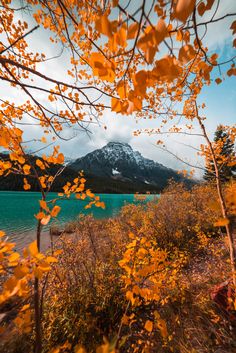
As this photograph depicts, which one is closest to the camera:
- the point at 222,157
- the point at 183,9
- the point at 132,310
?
the point at 183,9

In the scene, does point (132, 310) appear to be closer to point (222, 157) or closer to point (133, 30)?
point (222, 157)

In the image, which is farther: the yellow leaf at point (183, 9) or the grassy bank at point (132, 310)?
the grassy bank at point (132, 310)

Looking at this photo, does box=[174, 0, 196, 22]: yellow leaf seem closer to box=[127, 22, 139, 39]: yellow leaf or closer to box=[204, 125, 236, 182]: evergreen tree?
box=[127, 22, 139, 39]: yellow leaf

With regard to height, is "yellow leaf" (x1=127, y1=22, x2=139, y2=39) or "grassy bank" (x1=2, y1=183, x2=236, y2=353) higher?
"yellow leaf" (x1=127, y1=22, x2=139, y2=39)

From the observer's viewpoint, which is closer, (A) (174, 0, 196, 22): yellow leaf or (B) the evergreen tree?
(A) (174, 0, 196, 22): yellow leaf

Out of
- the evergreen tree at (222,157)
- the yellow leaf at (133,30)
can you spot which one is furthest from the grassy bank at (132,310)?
the yellow leaf at (133,30)

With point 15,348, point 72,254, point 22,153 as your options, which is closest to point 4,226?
point 72,254

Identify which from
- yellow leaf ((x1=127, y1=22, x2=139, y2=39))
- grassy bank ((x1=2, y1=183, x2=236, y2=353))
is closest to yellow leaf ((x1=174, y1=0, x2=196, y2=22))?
yellow leaf ((x1=127, y1=22, x2=139, y2=39))

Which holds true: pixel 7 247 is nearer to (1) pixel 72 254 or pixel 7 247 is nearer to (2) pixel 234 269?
(2) pixel 234 269

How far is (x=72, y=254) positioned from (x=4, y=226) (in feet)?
57.4

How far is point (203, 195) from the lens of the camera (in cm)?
1082

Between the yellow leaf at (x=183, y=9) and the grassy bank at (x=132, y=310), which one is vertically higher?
the yellow leaf at (x=183, y=9)

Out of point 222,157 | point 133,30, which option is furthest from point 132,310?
point 133,30

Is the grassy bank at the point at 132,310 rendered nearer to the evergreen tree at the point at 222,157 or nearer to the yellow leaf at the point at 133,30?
the evergreen tree at the point at 222,157
